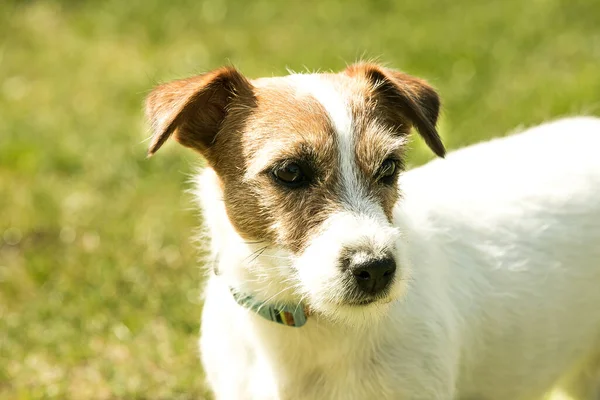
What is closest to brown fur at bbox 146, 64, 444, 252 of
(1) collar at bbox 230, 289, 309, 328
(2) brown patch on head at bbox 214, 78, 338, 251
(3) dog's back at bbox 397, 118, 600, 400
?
(2) brown patch on head at bbox 214, 78, 338, 251

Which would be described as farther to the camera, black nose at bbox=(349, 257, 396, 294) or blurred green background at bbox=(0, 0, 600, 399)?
blurred green background at bbox=(0, 0, 600, 399)

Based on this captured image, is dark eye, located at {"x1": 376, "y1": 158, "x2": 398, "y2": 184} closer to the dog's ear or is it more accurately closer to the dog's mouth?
the dog's ear

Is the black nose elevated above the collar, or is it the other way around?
the black nose

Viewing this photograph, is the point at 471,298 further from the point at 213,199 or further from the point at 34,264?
the point at 34,264

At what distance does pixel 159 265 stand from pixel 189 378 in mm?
1438

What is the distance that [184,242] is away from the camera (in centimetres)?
700

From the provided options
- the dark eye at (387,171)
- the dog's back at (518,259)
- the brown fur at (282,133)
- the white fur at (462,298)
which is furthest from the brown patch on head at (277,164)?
the dog's back at (518,259)

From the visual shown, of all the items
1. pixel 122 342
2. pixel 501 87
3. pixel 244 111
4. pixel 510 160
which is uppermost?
pixel 244 111

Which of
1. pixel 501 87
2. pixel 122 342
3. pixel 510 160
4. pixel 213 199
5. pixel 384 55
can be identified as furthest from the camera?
pixel 384 55

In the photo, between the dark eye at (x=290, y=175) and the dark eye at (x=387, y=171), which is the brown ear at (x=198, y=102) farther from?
the dark eye at (x=387, y=171)

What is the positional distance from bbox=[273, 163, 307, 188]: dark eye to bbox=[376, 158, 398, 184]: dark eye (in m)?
0.32

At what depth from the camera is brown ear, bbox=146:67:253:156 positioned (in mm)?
4008

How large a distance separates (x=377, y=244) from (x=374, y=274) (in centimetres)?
12

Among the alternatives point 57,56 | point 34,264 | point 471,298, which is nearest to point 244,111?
point 471,298
